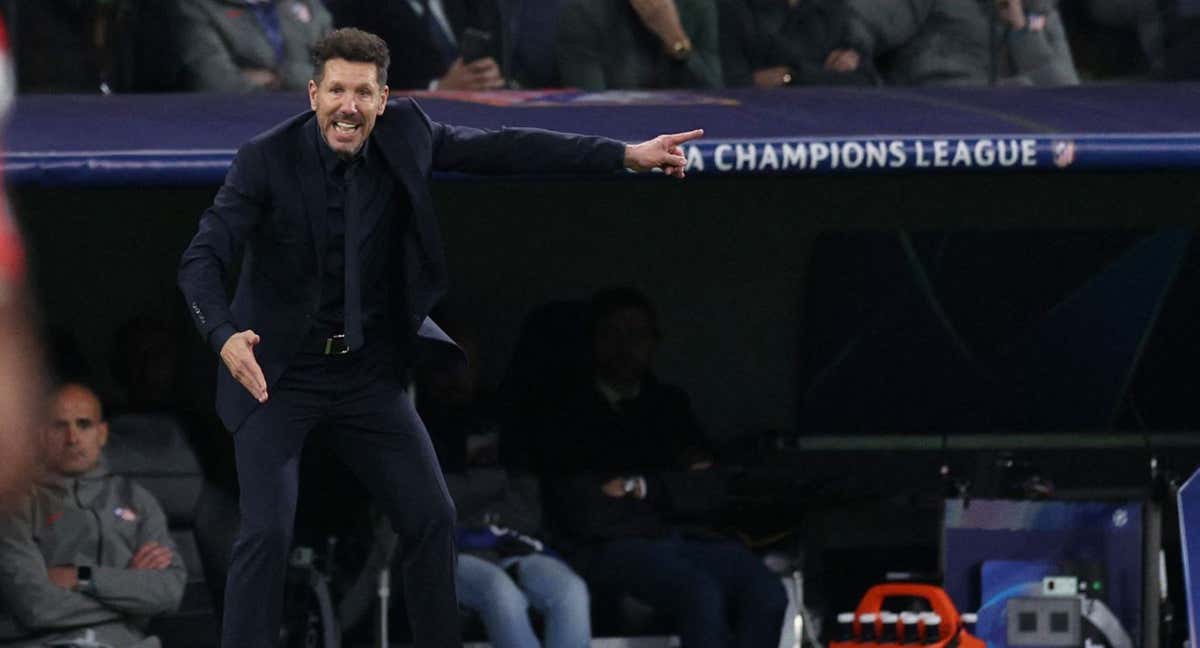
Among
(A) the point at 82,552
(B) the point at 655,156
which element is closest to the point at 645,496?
(A) the point at 82,552

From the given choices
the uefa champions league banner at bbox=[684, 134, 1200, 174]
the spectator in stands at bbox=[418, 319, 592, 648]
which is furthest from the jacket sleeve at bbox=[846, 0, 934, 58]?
the spectator in stands at bbox=[418, 319, 592, 648]

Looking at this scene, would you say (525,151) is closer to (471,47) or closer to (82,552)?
(82,552)

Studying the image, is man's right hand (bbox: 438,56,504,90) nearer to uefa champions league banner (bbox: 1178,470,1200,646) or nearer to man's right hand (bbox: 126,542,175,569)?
man's right hand (bbox: 126,542,175,569)

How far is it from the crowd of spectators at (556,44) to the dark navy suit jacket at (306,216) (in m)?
3.07

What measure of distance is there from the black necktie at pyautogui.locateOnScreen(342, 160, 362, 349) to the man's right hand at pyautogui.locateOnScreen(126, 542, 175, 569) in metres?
2.19

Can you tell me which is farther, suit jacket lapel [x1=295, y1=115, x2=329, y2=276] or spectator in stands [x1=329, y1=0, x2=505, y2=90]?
spectator in stands [x1=329, y1=0, x2=505, y2=90]

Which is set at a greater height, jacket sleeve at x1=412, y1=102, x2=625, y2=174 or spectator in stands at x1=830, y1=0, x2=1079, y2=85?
spectator in stands at x1=830, y1=0, x2=1079, y2=85

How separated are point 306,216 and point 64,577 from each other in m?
2.27

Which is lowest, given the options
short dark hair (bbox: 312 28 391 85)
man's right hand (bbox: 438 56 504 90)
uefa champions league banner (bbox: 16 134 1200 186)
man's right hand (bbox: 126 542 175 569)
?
man's right hand (bbox: 126 542 175 569)

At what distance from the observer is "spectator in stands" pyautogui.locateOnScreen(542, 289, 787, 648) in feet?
26.0

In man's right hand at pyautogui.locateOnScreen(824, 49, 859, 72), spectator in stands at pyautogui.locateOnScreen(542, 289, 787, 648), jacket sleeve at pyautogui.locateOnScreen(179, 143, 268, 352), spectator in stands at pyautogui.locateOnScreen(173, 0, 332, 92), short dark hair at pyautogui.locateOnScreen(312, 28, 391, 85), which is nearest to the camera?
jacket sleeve at pyautogui.locateOnScreen(179, 143, 268, 352)

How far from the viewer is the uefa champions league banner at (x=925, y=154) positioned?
752 cm

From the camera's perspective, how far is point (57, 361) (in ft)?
26.9

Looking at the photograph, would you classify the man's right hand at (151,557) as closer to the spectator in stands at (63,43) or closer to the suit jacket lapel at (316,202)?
the spectator in stands at (63,43)
